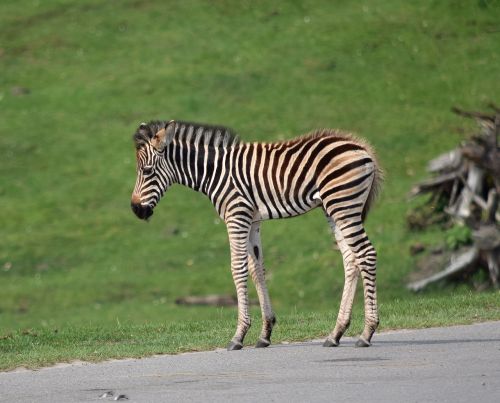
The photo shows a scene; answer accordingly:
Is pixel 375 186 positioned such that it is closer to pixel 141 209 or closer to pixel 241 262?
pixel 241 262

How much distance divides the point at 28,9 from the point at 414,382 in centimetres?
3555

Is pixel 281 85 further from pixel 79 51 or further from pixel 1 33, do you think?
pixel 1 33

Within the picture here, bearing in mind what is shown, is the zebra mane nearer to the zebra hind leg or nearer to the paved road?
the zebra hind leg

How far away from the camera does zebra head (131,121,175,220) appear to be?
1543 centimetres

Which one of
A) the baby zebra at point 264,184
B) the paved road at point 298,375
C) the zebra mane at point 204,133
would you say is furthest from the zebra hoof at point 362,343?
the zebra mane at point 204,133

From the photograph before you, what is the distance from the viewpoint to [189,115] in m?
37.2

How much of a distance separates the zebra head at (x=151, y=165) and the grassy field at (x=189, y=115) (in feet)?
28.3

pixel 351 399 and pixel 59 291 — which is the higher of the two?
pixel 351 399

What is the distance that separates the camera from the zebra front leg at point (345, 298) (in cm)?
1449

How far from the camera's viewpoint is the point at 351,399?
10914 millimetres

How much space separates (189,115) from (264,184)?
2233cm

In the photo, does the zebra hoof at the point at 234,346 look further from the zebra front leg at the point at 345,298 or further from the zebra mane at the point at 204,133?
the zebra mane at the point at 204,133

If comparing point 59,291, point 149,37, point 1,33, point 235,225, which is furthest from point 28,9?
point 235,225

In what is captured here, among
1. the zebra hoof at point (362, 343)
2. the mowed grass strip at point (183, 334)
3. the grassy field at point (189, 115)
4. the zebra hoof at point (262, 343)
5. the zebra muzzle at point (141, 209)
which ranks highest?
the zebra muzzle at point (141, 209)
